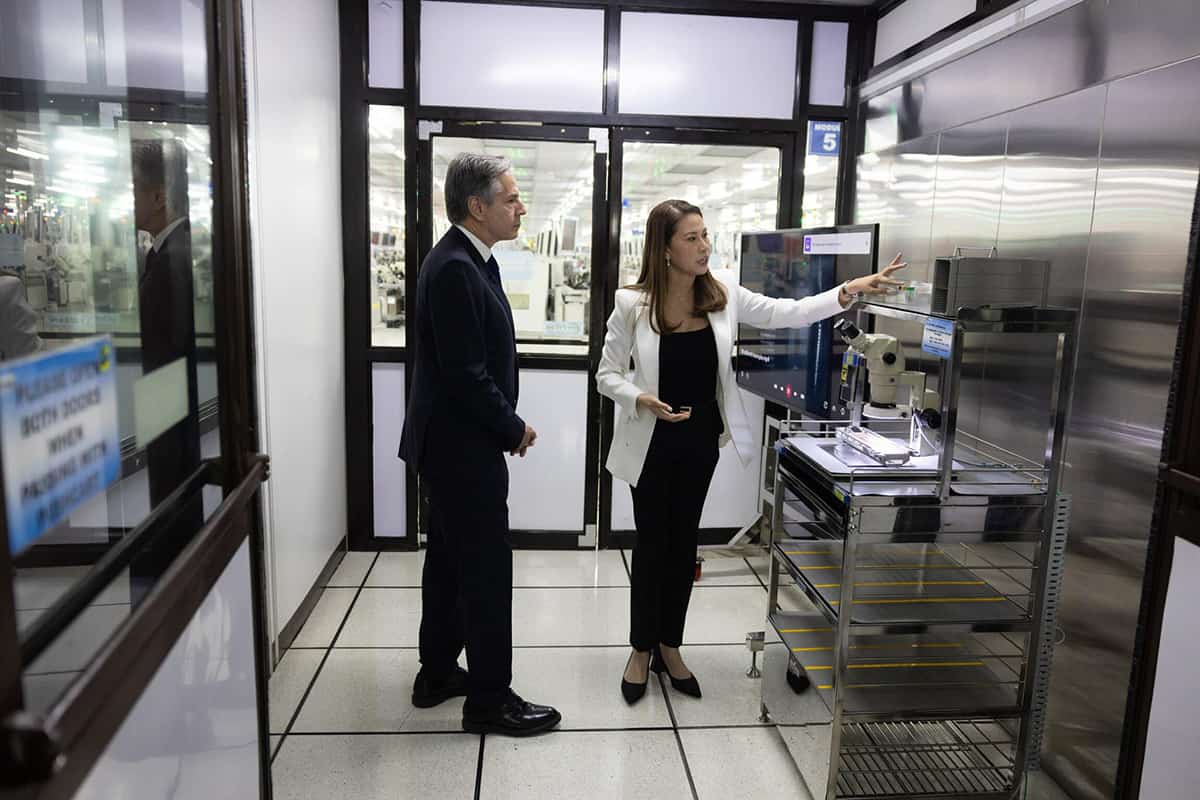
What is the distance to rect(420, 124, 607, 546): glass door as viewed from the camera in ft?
13.9

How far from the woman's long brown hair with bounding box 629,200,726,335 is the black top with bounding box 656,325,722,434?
61 mm

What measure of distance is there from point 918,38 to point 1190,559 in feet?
9.37

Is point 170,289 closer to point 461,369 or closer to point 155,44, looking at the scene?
point 155,44

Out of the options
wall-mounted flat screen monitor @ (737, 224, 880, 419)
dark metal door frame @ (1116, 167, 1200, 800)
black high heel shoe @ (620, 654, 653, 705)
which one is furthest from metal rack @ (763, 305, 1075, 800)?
wall-mounted flat screen monitor @ (737, 224, 880, 419)

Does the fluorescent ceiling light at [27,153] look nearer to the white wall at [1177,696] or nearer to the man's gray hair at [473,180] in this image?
the man's gray hair at [473,180]

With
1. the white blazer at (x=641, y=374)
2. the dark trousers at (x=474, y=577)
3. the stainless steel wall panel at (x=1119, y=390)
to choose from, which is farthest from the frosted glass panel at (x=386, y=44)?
the stainless steel wall panel at (x=1119, y=390)

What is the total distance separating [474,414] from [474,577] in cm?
53

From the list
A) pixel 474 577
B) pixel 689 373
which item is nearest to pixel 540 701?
pixel 474 577

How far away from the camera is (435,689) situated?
293cm

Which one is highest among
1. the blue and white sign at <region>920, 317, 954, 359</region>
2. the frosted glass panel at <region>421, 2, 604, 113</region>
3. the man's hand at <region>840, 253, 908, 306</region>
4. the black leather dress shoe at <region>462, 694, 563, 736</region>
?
the frosted glass panel at <region>421, 2, 604, 113</region>

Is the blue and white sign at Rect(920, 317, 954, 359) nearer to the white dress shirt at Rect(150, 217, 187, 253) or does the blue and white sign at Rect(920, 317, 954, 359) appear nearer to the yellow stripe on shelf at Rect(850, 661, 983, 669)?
the yellow stripe on shelf at Rect(850, 661, 983, 669)

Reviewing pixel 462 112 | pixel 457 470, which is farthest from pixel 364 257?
pixel 457 470

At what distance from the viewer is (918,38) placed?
371cm

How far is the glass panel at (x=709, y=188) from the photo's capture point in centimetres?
434
